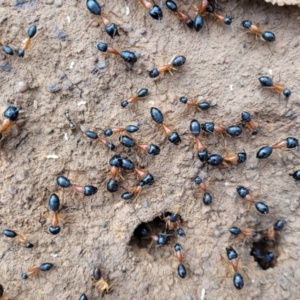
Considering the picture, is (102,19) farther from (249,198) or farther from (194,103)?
(249,198)

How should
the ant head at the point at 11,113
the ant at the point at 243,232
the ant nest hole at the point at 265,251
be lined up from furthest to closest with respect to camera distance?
the ant nest hole at the point at 265,251, the ant at the point at 243,232, the ant head at the point at 11,113

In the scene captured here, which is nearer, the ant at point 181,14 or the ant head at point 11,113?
the ant head at point 11,113

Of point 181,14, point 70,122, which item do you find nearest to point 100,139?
point 70,122

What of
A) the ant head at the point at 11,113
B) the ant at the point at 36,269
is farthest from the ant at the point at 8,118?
the ant at the point at 36,269

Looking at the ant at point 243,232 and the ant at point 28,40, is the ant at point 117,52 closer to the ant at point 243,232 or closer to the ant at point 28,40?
the ant at point 28,40

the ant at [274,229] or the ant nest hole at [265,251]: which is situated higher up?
the ant at [274,229]

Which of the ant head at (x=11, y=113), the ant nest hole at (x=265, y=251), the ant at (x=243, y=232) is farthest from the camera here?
the ant nest hole at (x=265, y=251)

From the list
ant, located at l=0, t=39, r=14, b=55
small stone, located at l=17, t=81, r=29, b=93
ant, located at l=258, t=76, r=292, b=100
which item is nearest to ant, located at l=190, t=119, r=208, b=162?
ant, located at l=258, t=76, r=292, b=100

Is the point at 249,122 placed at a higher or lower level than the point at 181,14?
lower
